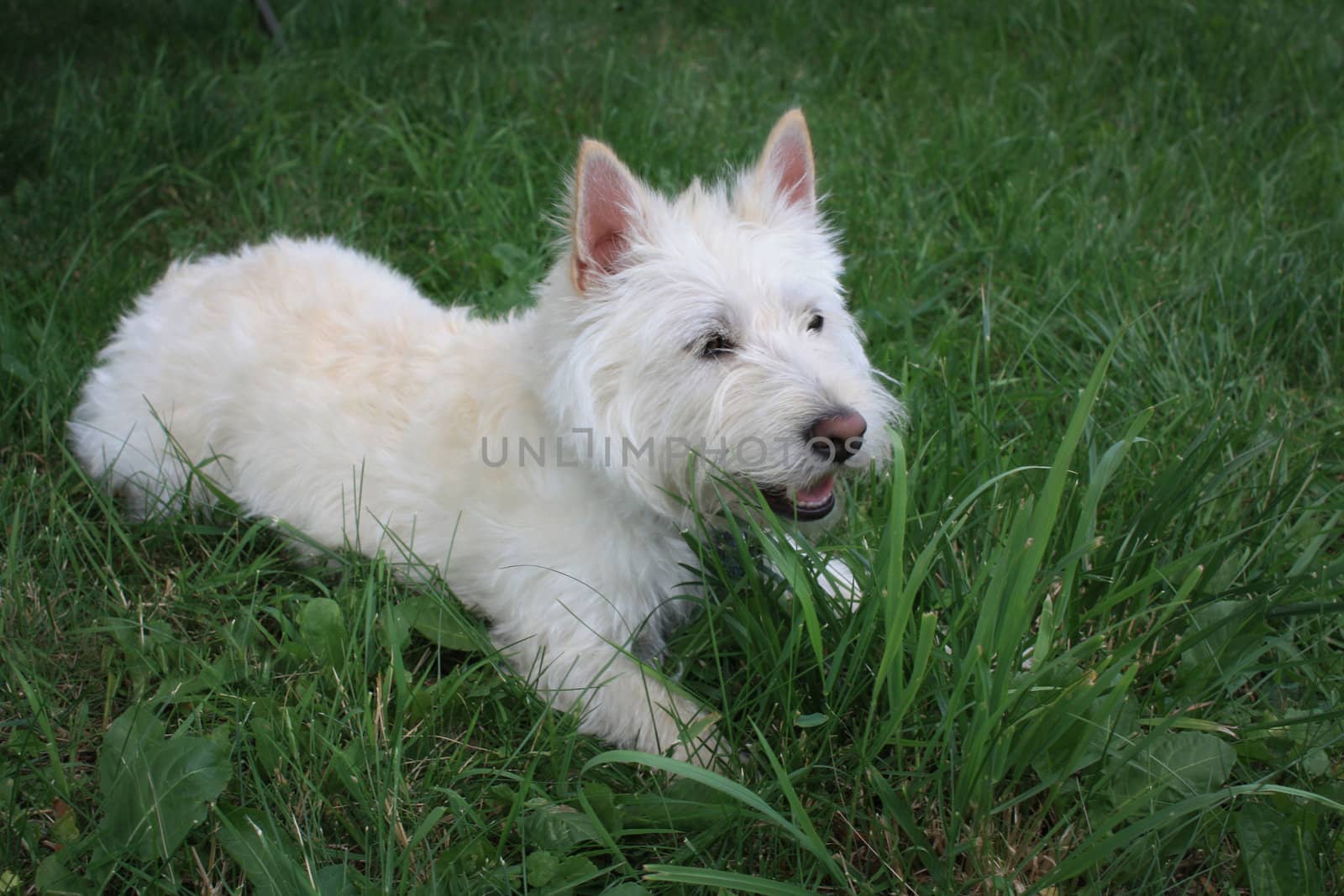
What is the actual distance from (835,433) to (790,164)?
801 millimetres

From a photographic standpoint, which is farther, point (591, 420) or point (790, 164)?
point (790, 164)

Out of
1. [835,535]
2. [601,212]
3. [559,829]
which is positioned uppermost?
[601,212]

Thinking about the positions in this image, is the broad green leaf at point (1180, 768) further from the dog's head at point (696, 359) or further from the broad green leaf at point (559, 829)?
the broad green leaf at point (559, 829)

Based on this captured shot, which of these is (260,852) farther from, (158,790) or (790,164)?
(790,164)

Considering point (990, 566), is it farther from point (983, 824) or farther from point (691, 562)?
point (691, 562)

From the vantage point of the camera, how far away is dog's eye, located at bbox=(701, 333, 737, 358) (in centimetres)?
220

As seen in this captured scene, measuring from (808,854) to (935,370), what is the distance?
1687mm

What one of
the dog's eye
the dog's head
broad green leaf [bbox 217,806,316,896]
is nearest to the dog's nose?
the dog's head

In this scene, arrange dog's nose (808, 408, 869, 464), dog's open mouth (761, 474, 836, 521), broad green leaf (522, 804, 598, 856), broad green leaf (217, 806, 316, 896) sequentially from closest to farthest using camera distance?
broad green leaf (217, 806, 316, 896)
broad green leaf (522, 804, 598, 856)
dog's nose (808, 408, 869, 464)
dog's open mouth (761, 474, 836, 521)

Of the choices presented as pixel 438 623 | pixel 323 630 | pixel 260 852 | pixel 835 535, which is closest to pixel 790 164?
pixel 835 535

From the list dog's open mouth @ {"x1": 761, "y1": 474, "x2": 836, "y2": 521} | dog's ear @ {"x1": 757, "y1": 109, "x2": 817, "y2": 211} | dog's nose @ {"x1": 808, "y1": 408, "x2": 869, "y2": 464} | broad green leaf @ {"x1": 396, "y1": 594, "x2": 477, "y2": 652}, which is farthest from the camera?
dog's ear @ {"x1": 757, "y1": 109, "x2": 817, "y2": 211}

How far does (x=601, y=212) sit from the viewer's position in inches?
87.4

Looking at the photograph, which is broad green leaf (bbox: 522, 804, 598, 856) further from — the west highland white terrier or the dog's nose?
the dog's nose

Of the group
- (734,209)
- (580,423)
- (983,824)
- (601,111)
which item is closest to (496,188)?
(601,111)
